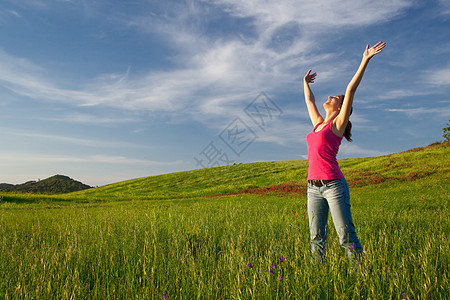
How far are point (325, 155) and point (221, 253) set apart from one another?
2.53 meters

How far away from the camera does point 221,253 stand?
4996 millimetres

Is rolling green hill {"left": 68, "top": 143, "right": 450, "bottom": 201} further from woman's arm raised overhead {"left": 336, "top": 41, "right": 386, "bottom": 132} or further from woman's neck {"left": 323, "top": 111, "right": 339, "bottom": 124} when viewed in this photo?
woman's arm raised overhead {"left": 336, "top": 41, "right": 386, "bottom": 132}

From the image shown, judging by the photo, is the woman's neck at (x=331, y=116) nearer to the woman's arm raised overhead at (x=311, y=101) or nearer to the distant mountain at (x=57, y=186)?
the woman's arm raised overhead at (x=311, y=101)

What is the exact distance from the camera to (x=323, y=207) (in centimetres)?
434

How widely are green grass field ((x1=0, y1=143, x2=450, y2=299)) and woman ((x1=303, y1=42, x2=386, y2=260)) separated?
9.7 inches

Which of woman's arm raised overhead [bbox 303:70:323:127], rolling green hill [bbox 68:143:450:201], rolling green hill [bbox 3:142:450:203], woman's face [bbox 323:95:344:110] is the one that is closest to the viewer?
woman's face [bbox 323:95:344:110]

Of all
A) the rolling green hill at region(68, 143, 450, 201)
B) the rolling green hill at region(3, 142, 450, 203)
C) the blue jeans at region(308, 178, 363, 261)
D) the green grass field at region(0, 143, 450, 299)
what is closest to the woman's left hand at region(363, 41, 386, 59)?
the blue jeans at region(308, 178, 363, 261)

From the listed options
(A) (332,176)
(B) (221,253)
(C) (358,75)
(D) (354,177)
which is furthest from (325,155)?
(D) (354,177)

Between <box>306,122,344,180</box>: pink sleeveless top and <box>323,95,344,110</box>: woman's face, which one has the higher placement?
<box>323,95,344,110</box>: woman's face

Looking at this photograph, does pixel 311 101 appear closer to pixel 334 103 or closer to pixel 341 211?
pixel 334 103

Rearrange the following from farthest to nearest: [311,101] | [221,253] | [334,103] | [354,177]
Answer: [354,177], [311,101], [221,253], [334,103]

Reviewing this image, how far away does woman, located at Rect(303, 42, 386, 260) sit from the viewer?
3.95m

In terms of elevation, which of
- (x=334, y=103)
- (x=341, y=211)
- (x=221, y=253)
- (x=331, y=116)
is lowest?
(x=221, y=253)

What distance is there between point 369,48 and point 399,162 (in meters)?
30.8
